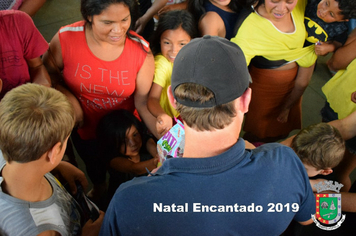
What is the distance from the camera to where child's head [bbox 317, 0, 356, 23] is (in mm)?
1895

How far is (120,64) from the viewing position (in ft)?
6.23

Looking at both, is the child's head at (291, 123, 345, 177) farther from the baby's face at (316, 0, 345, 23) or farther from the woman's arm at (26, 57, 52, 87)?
the woman's arm at (26, 57, 52, 87)

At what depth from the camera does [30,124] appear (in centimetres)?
110

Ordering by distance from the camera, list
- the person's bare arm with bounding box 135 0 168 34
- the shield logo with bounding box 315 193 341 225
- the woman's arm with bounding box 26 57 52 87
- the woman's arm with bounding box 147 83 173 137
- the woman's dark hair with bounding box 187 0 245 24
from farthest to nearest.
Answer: the person's bare arm with bounding box 135 0 168 34 → the woman's dark hair with bounding box 187 0 245 24 → the woman's arm with bounding box 147 83 173 137 → the woman's arm with bounding box 26 57 52 87 → the shield logo with bounding box 315 193 341 225

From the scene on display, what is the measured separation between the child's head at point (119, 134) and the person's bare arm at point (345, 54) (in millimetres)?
1582

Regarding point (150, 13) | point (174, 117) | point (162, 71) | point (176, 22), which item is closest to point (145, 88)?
point (162, 71)

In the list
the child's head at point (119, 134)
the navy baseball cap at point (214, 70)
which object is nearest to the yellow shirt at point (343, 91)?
the navy baseball cap at point (214, 70)

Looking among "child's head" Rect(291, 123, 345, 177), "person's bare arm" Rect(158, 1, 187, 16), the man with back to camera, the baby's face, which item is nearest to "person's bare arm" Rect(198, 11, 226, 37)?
"person's bare arm" Rect(158, 1, 187, 16)

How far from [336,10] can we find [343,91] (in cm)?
57

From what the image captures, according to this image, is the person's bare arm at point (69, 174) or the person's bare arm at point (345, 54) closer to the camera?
the person's bare arm at point (69, 174)

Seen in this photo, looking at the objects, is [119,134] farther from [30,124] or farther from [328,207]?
[328,207]

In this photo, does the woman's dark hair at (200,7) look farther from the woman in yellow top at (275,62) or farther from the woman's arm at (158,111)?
the woman's arm at (158,111)

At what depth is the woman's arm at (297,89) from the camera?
239 centimetres

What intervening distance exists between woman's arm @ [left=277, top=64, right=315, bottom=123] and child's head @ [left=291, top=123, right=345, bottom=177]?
29.4 inches
